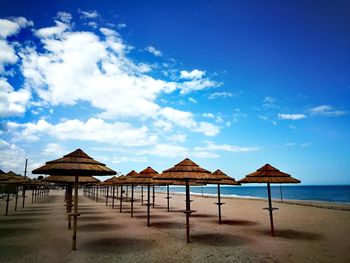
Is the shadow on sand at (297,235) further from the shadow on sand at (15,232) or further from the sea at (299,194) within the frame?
the sea at (299,194)

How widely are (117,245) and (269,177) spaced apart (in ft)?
20.7

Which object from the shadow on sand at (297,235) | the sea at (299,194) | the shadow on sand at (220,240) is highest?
the shadow on sand at (220,240)

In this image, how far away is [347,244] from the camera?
931 cm

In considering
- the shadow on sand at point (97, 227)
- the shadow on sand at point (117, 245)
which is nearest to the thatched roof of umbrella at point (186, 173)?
the shadow on sand at point (117, 245)

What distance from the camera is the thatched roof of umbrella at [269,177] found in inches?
400

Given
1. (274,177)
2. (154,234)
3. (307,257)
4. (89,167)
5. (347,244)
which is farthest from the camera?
(154,234)

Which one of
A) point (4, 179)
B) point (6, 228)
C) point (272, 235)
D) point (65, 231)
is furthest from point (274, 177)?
point (4, 179)

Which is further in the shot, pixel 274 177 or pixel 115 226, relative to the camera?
pixel 115 226

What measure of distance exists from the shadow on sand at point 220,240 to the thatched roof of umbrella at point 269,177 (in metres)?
2.32

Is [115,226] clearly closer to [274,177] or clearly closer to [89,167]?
[89,167]

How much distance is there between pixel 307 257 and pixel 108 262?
18.9 feet

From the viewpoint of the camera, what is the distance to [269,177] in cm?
1033

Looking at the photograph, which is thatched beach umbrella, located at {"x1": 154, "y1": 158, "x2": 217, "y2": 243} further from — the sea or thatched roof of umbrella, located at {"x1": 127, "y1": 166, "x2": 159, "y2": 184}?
the sea

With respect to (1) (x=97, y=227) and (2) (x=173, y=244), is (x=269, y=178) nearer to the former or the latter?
(2) (x=173, y=244)
